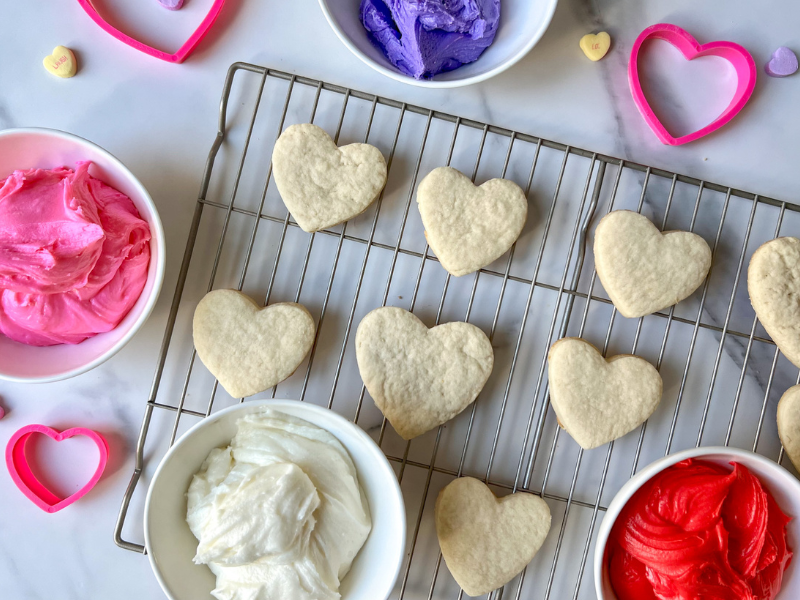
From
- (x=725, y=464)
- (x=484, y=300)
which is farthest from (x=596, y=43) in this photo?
(x=725, y=464)

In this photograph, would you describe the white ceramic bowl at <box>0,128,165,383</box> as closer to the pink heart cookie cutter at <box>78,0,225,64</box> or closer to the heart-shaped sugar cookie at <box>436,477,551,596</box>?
the pink heart cookie cutter at <box>78,0,225,64</box>

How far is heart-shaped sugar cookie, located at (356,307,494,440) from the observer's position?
1.09 m

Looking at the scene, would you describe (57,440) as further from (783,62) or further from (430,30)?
(783,62)

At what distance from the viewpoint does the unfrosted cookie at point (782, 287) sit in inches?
42.9

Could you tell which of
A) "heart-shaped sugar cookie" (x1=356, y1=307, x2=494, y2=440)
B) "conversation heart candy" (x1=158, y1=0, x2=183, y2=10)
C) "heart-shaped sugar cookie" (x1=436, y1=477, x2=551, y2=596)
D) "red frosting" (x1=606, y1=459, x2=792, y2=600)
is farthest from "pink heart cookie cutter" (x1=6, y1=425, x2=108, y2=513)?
"red frosting" (x1=606, y1=459, x2=792, y2=600)

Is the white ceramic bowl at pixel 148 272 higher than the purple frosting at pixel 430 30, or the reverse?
the purple frosting at pixel 430 30

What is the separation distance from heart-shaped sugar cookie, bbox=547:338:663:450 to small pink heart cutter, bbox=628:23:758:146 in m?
0.45

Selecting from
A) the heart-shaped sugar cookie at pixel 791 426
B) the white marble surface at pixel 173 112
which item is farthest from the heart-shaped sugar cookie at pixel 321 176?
the heart-shaped sugar cookie at pixel 791 426

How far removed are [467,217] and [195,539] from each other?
733mm

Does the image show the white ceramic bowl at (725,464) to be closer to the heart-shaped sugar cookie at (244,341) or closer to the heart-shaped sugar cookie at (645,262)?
the heart-shaped sugar cookie at (645,262)

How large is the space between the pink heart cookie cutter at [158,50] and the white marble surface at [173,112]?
37mm

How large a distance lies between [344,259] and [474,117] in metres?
0.39

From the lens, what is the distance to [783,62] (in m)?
1.18

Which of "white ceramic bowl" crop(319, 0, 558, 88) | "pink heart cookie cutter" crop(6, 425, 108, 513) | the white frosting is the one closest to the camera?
the white frosting
